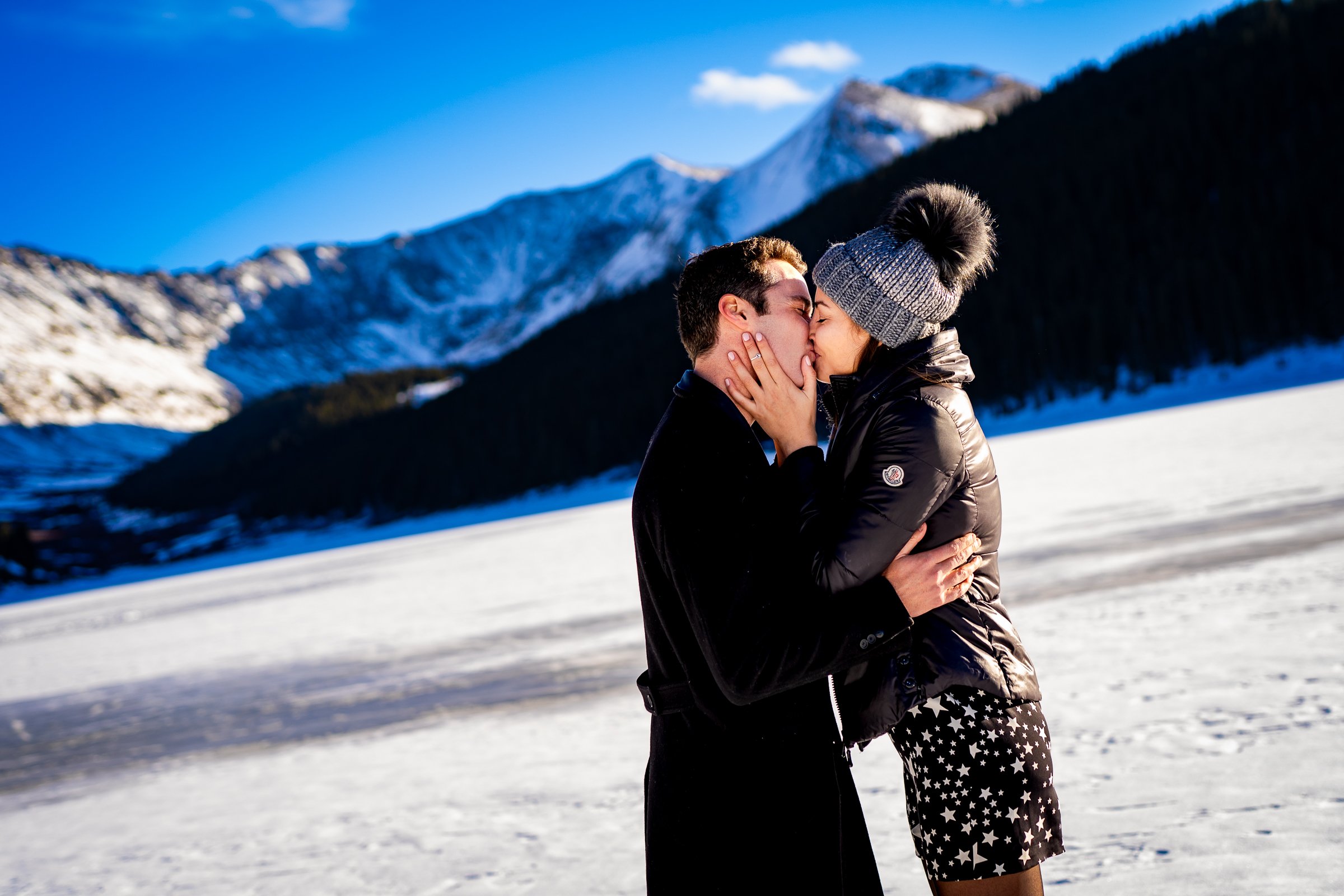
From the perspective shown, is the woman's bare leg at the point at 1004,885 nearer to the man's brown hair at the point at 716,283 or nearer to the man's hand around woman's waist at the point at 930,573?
the man's hand around woman's waist at the point at 930,573

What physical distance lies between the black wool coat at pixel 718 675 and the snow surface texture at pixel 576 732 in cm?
204

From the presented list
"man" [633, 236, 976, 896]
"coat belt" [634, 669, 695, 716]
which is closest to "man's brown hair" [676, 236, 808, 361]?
"man" [633, 236, 976, 896]

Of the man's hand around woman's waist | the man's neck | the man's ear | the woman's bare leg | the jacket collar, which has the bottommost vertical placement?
the woman's bare leg

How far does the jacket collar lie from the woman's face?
0.08 meters

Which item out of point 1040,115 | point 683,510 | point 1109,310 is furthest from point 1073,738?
point 1040,115

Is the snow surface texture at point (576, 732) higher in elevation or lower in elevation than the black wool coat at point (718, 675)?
lower

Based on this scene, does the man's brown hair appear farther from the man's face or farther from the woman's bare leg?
the woman's bare leg

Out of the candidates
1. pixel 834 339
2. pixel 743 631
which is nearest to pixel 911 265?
pixel 834 339

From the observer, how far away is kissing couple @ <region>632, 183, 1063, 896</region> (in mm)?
1869

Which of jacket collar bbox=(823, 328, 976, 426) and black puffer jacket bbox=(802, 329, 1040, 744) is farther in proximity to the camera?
jacket collar bbox=(823, 328, 976, 426)

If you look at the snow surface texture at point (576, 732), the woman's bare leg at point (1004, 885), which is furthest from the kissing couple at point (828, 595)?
the snow surface texture at point (576, 732)

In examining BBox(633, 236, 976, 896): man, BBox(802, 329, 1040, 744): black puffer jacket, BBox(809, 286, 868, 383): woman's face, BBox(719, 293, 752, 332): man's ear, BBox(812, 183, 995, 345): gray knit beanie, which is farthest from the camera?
BBox(809, 286, 868, 383): woman's face

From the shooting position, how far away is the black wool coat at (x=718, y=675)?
184cm

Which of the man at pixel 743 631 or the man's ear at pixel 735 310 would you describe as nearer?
the man at pixel 743 631
